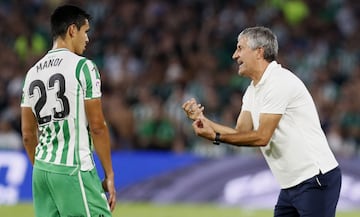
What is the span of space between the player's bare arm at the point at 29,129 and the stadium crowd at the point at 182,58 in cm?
880

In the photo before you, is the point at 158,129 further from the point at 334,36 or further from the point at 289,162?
the point at 289,162

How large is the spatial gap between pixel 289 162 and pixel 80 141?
60.6 inches

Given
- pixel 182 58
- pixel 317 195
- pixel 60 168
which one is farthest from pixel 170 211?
pixel 60 168

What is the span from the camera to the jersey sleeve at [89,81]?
273 inches

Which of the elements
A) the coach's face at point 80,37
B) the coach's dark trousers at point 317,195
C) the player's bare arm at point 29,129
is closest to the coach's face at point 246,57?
the coach's dark trousers at point 317,195

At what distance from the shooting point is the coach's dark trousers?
24.6 feet

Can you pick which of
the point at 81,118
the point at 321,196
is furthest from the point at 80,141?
the point at 321,196

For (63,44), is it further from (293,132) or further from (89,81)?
(293,132)

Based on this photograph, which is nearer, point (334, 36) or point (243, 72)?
point (243, 72)

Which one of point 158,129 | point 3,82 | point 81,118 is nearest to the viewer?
point 81,118

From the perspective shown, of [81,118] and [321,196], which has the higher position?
→ [81,118]

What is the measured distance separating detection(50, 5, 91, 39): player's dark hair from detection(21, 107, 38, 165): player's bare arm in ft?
1.92

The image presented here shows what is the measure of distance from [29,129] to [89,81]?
2.15 feet

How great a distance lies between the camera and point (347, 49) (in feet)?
62.1
